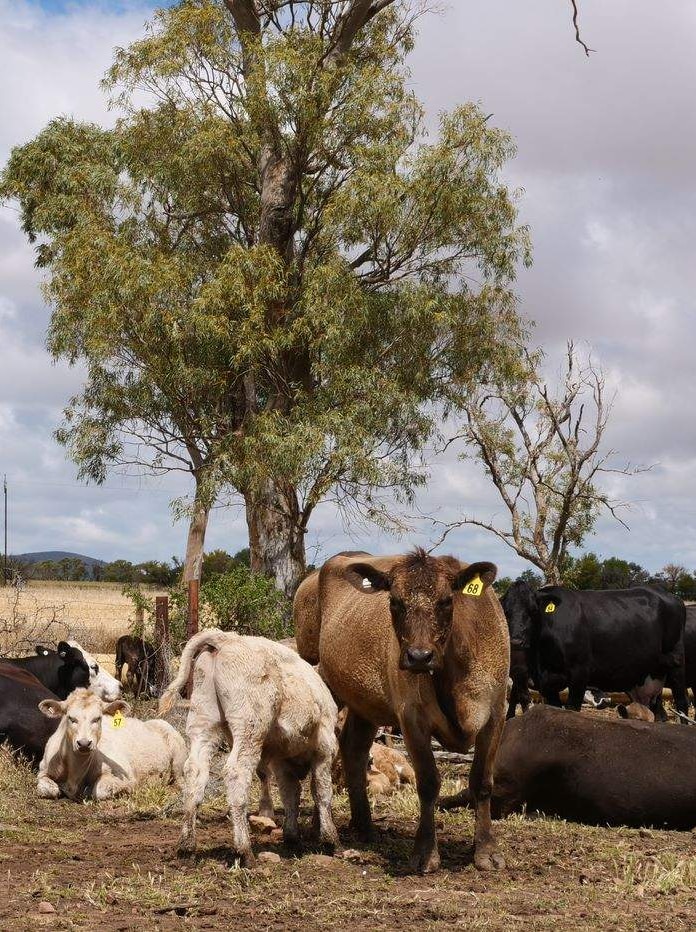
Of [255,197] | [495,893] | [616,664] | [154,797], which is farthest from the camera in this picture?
[255,197]

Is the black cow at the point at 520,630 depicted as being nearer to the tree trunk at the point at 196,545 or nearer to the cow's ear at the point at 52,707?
the cow's ear at the point at 52,707

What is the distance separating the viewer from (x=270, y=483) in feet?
90.5

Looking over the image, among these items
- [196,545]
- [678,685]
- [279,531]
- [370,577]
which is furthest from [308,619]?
[196,545]

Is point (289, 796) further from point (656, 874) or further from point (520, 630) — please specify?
point (520, 630)

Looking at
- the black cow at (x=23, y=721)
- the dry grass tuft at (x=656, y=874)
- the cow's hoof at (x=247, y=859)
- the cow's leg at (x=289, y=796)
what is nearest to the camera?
the dry grass tuft at (x=656, y=874)

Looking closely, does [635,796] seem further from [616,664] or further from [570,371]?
[570,371]

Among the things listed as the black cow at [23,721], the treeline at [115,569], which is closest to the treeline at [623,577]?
the treeline at [115,569]

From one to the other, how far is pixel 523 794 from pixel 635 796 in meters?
0.86

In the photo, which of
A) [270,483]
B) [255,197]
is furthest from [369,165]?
[270,483]

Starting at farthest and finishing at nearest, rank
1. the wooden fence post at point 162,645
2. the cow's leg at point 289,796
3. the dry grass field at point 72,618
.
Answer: the dry grass field at point 72,618
the wooden fence post at point 162,645
the cow's leg at point 289,796

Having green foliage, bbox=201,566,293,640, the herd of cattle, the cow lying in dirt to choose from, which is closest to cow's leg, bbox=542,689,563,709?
green foliage, bbox=201,566,293,640

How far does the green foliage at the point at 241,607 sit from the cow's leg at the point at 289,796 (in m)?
10.3

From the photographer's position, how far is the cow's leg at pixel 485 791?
7.89m

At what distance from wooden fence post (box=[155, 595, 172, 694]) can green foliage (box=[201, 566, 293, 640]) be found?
1.50 metres
